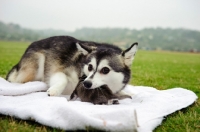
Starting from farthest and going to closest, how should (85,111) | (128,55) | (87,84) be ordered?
(128,55) < (87,84) < (85,111)

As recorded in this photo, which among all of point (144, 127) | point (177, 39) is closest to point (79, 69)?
point (144, 127)

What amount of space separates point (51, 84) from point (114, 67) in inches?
49.8

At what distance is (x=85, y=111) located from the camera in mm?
3250

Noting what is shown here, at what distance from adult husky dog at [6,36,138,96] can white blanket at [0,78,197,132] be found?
0.38 meters

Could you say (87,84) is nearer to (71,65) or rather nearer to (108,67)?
(108,67)

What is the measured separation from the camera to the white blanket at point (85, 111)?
2.85m

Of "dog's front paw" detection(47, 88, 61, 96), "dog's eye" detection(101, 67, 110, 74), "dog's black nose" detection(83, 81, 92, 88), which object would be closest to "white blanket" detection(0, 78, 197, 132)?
"dog's front paw" detection(47, 88, 61, 96)

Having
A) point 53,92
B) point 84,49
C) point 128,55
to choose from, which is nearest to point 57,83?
point 53,92

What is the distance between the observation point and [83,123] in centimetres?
290

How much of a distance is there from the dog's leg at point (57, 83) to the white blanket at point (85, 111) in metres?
0.17

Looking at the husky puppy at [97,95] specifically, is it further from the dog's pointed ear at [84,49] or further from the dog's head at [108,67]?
the dog's pointed ear at [84,49]

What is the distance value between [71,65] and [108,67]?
3.25ft

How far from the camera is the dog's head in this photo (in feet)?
13.2

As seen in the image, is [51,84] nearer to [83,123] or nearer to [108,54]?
[108,54]
